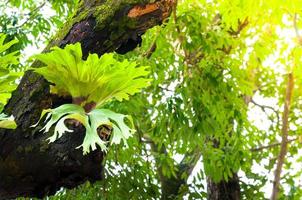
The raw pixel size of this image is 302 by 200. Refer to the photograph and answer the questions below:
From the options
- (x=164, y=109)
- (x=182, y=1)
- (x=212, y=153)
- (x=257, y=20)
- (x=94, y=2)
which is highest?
(x=257, y=20)

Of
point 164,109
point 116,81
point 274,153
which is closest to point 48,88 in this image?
point 116,81

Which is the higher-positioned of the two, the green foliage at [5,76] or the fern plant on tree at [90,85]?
the fern plant on tree at [90,85]

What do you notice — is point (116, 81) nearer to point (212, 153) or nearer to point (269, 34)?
point (212, 153)

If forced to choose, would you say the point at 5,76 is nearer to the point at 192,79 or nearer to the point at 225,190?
the point at 192,79

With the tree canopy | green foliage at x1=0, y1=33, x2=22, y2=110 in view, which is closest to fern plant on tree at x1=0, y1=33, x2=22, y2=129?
green foliage at x1=0, y1=33, x2=22, y2=110

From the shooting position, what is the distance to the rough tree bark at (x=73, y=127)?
1240 mm

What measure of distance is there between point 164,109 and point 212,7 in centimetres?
87

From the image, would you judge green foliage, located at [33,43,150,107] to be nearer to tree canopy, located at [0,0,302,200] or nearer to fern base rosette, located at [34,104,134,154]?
fern base rosette, located at [34,104,134,154]

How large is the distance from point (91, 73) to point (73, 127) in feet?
0.82

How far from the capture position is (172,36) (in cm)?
274

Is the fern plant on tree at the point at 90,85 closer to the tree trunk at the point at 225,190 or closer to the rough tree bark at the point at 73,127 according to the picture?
the rough tree bark at the point at 73,127

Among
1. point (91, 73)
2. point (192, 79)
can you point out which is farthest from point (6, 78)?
point (192, 79)

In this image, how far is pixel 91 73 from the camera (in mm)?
995

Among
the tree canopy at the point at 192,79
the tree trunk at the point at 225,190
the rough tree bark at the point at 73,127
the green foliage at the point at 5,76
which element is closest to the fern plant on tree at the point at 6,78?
the green foliage at the point at 5,76
